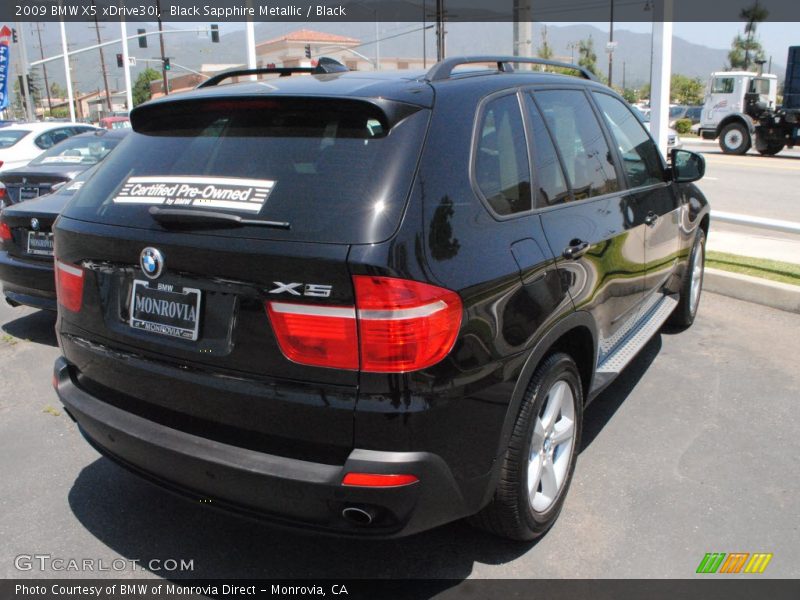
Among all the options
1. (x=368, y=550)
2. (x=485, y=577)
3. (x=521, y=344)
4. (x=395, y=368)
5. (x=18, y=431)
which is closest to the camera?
(x=395, y=368)

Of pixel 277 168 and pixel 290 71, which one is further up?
pixel 290 71

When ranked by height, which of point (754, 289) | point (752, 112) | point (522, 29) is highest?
point (522, 29)

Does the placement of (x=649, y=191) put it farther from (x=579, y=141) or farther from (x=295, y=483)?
(x=295, y=483)

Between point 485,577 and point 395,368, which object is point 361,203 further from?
point 485,577

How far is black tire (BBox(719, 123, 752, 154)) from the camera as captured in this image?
24172mm

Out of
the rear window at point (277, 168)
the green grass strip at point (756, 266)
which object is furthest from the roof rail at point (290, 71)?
the green grass strip at point (756, 266)

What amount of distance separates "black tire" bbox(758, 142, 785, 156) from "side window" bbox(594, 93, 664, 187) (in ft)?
72.4

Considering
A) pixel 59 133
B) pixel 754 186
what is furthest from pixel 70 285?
pixel 754 186

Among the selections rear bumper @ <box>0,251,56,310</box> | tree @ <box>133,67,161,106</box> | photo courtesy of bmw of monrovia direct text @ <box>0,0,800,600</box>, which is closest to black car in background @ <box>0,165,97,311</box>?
rear bumper @ <box>0,251,56,310</box>

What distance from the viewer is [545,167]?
3.00 metres

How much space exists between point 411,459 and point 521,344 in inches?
24.3

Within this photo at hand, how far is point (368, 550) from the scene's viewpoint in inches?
113

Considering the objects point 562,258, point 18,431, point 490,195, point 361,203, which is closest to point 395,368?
point 361,203

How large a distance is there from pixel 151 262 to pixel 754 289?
214 inches
